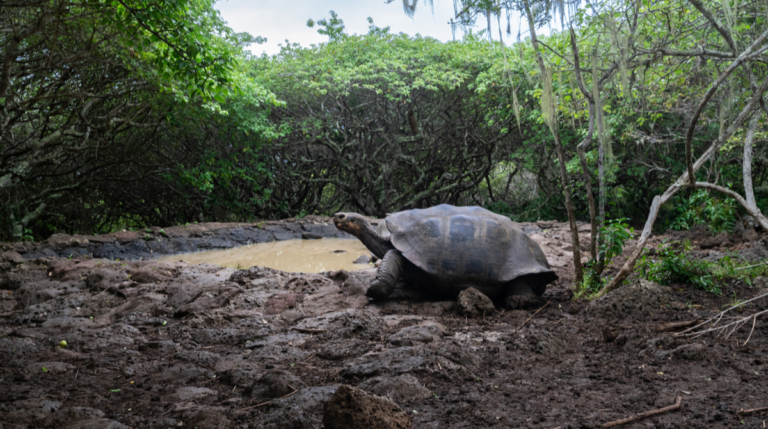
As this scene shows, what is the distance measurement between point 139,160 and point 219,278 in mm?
9313

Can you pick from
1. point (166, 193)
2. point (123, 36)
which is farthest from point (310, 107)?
point (123, 36)

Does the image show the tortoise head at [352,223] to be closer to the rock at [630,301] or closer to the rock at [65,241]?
the rock at [630,301]

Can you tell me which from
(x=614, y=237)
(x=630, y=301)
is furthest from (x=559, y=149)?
(x=630, y=301)

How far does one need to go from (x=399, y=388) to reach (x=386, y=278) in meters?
2.37

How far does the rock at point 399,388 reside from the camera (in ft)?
7.83

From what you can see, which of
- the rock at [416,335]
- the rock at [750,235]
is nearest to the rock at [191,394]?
the rock at [416,335]

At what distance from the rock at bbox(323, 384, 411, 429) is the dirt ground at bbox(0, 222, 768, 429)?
0.50 feet

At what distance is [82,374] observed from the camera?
283cm

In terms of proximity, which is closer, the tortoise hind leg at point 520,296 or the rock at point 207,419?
the rock at point 207,419

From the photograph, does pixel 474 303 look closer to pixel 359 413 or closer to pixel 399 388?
pixel 399 388

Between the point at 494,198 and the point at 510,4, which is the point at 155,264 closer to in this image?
the point at 510,4

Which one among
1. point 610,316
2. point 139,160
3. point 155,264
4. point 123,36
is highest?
point 123,36

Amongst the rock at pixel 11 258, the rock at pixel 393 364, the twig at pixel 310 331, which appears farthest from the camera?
the rock at pixel 11 258

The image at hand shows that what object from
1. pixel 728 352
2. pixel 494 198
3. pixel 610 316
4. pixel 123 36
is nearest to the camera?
pixel 728 352
